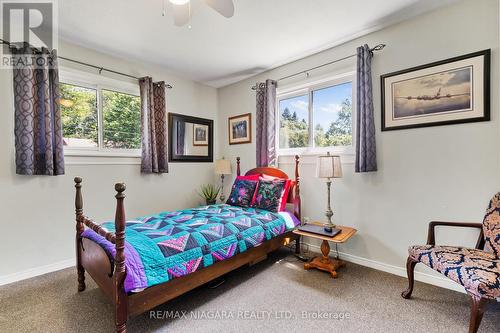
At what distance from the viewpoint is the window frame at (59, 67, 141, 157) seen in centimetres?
288

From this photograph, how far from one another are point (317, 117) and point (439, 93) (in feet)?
4.44

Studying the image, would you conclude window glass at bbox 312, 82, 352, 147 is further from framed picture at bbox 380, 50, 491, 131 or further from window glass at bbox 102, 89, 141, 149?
window glass at bbox 102, 89, 141, 149

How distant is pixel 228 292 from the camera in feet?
7.47

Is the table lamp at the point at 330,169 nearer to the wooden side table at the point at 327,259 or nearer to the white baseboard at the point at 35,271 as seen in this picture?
the wooden side table at the point at 327,259

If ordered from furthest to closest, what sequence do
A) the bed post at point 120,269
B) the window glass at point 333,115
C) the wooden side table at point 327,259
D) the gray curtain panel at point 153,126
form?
the gray curtain panel at point 153,126, the window glass at point 333,115, the wooden side table at point 327,259, the bed post at point 120,269

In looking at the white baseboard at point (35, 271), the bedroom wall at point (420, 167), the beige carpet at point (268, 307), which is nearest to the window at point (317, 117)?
the bedroom wall at point (420, 167)

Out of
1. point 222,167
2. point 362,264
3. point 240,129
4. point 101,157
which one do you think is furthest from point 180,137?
point 362,264

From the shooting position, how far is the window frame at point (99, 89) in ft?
9.46

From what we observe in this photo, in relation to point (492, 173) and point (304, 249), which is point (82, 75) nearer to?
point (304, 249)

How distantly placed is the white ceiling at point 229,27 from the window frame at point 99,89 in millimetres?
353

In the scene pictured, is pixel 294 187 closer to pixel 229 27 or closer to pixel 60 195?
pixel 229 27

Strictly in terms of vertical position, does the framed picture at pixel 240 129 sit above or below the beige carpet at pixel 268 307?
above
